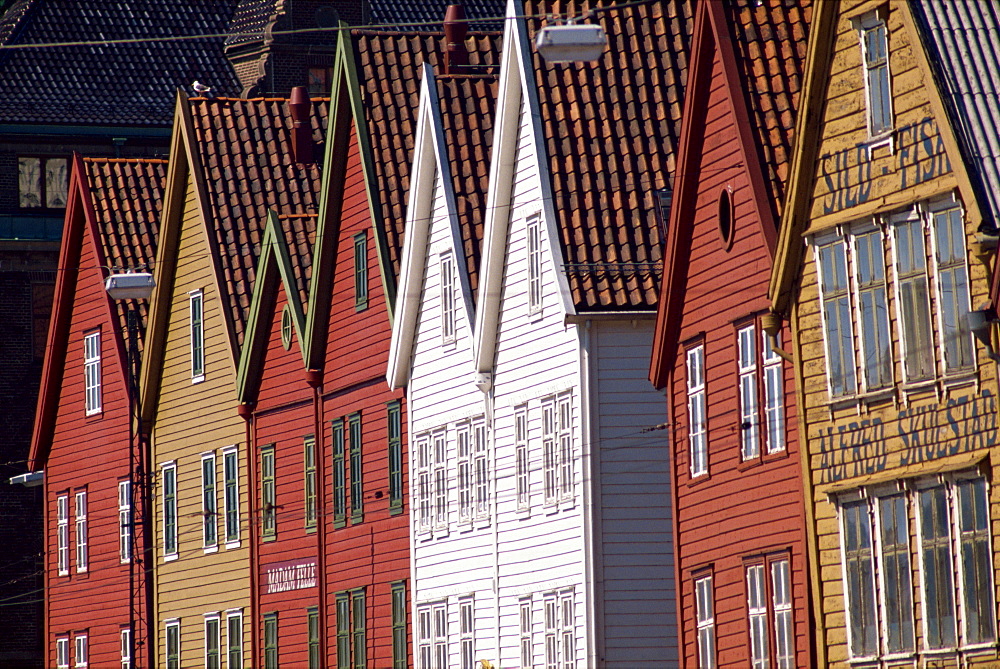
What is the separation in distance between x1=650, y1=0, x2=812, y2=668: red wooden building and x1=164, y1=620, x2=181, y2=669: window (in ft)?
68.9

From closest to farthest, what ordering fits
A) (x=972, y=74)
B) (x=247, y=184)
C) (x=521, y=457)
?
1. (x=972, y=74)
2. (x=521, y=457)
3. (x=247, y=184)

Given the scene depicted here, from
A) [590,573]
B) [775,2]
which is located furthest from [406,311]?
[775,2]

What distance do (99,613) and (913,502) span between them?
31721 millimetres

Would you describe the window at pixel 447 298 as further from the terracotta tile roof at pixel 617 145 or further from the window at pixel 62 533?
the window at pixel 62 533

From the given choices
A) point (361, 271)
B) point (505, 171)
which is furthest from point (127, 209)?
point (505, 171)

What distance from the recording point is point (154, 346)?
51.8 m

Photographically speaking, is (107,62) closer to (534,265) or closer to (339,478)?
(339,478)

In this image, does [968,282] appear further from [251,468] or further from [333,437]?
[251,468]

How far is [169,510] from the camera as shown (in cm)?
5109

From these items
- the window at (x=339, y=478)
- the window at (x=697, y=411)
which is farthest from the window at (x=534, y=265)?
the window at (x=339, y=478)

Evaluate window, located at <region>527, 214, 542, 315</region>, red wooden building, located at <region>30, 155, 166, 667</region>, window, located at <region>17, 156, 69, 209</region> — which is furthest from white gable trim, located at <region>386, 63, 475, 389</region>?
window, located at <region>17, 156, 69, 209</region>

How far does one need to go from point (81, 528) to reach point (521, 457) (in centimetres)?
2119

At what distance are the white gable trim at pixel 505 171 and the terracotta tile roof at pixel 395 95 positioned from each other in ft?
13.3

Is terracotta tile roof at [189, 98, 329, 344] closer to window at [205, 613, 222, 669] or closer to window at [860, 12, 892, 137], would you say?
window at [205, 613, 222, 669]
